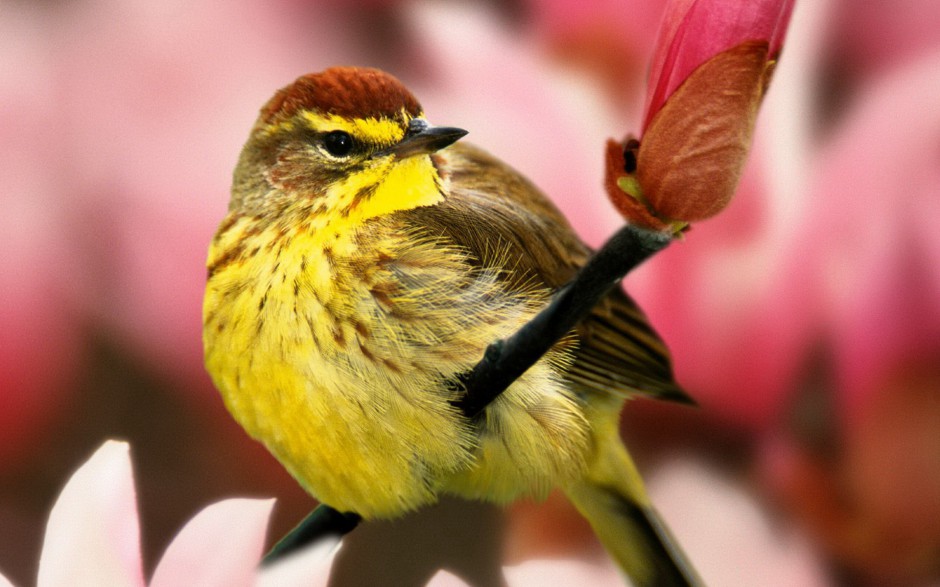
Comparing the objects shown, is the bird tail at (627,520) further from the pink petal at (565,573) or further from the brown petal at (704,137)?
the brown petal at (704,137)

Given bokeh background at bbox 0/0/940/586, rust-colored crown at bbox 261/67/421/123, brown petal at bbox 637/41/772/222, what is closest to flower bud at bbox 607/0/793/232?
brown petal at bbox 637/41/772/222

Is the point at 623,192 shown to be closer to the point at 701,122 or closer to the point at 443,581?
the point at 701,122

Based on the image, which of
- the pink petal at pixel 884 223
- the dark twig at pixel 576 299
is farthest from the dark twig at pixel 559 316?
the pink petal at pixel 884 223

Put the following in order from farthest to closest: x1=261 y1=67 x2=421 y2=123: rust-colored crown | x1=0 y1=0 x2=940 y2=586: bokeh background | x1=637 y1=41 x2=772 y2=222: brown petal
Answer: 1. x1=0 y1=0 x2=940 y2=586: bokeh background
2. x1=261 y1=67 x2=421 y2=123: rust-colored crown
3. x1=637 y1=41 x2=772 y2=222: brown petal

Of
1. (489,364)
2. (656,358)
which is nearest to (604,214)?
(656,358)

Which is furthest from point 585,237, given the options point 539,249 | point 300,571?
point 300,571

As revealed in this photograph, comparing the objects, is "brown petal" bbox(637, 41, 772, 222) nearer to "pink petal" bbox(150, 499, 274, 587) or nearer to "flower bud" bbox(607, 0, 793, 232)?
"flower bud" bbox(607, 0, 793, 232)

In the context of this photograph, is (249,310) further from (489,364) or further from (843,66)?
(843,66)
